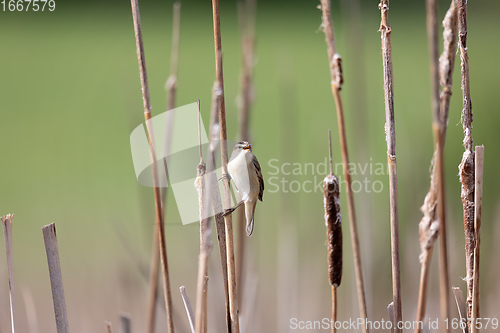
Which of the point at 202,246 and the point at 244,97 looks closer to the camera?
the point at 202,246

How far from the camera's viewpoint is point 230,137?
10.0 ft

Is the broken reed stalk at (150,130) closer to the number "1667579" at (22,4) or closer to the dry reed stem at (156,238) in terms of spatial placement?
the dry reed stem at (156,238)

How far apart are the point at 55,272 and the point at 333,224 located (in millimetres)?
351

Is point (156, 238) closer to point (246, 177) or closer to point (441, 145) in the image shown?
point (246, 177)

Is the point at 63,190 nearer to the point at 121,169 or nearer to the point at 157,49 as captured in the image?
the point at 121,169

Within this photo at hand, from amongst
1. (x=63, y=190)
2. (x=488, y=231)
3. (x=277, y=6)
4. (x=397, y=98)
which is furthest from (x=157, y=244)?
(x=277, y=6)

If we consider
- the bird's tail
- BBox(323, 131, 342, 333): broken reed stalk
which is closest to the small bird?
the bird's tail

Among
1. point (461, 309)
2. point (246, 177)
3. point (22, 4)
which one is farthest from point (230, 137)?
point (461, 309)

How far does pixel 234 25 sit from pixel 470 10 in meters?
3.70

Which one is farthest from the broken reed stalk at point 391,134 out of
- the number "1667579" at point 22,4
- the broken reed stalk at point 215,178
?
the number "1667579" at point 22,4

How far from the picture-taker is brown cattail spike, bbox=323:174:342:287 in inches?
25.5

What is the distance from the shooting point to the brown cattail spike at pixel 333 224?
649mm

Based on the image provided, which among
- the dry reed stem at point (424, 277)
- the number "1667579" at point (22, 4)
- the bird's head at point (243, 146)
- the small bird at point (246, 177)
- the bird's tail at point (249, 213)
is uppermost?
the number "1667579" at point (22, 4)

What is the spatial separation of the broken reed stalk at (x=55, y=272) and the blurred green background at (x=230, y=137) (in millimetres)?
151
